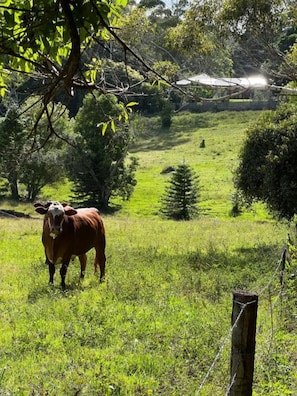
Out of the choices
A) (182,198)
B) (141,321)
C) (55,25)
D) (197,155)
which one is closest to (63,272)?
(141,321)

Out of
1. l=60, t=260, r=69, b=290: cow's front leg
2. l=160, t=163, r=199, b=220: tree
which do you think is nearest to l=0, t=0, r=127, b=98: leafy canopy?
l=60, t=260, r=69, b=290: cow's front leg

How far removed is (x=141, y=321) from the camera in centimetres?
675

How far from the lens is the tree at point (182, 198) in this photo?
2578cm

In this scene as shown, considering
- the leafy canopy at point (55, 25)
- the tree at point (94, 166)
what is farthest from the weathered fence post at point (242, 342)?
the tree at point (94, 166)

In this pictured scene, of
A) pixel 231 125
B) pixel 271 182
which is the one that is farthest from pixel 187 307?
pixel 231 125

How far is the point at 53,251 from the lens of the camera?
9391mm

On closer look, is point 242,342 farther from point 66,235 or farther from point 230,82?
point 230,82

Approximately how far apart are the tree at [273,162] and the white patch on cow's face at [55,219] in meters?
5.71

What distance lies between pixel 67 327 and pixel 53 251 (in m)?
3.03

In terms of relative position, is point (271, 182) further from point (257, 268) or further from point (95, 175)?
point (95, 175)

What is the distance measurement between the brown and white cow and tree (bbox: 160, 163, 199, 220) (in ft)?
51.2

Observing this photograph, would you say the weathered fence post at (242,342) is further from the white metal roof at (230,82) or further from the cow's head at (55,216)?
the white metal roof at (230,82)

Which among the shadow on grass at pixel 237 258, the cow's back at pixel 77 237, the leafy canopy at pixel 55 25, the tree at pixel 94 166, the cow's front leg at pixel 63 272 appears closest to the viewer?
the leafy canopy at pixel 55 25

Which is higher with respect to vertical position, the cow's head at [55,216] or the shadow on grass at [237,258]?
the cow's head at [55,216]
